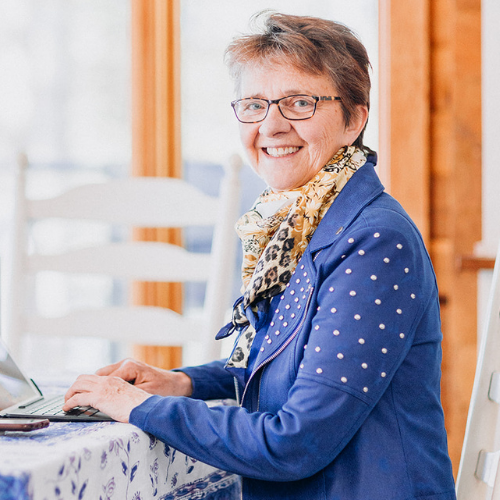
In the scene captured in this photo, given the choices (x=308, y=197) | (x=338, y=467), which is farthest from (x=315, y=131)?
(x=338, y=467)

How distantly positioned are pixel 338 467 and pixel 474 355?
1285 mm

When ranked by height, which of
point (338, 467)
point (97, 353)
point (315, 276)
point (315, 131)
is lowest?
point (97, 353)

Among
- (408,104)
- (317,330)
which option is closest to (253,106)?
(317,330)

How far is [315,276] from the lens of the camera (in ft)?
3.13

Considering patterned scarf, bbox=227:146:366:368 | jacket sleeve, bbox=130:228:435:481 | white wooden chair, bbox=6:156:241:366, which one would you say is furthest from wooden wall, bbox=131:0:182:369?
jacket sleeve, bbox=130:228:435:481

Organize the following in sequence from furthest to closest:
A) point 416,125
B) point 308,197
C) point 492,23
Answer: point 416,125 < point 492,23 < point 308,197

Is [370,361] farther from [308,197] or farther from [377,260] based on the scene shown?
[308,197]

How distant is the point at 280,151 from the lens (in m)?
1.18

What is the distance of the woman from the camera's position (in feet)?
2.76

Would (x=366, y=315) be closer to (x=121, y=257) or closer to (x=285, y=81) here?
(x=285, y=81)

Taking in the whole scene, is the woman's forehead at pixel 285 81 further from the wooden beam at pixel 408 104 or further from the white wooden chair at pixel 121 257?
the wooden beam at pixel 408 104

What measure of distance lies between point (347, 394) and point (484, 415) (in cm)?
34

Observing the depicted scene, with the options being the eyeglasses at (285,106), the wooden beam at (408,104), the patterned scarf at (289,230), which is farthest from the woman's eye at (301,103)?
the wooden beam at (408,104)

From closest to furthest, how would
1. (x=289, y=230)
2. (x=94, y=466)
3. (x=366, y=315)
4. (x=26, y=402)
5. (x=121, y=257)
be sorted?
(x=94, y=466) → (x=366, y=315) → (x=26, y=402) → (x=289, y=230) → (x=121, y=257)
